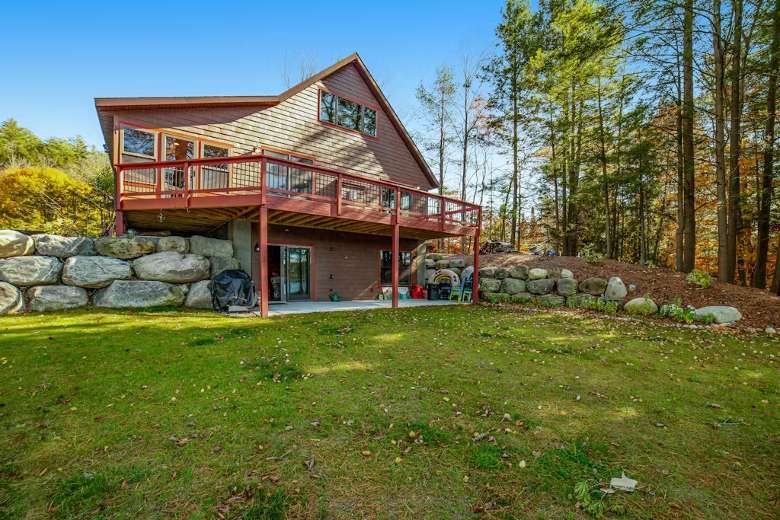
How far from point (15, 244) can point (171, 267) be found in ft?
9.36

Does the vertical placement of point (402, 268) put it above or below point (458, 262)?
below

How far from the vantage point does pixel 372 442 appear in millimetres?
2756

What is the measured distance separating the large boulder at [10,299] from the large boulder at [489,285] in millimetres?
12522

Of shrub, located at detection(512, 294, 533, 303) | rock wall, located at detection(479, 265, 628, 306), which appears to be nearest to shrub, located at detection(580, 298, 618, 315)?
rock wall, located at detection(479, 265, 628, 306)

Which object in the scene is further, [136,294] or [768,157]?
[768,157]

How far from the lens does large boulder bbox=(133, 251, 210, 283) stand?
26.8 ft

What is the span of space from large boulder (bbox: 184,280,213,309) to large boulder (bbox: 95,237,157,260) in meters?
1.41

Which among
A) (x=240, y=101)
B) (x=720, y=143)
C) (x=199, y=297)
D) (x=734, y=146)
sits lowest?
(x=199, y=297)

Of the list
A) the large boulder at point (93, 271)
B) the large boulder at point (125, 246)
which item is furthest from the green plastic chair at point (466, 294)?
the large boulder at point (93, 271)

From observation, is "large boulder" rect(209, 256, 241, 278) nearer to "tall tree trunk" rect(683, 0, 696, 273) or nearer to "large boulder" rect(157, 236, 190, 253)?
"large boulder" rect(157, 236, 190, 253)

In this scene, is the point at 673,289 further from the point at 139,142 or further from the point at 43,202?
the point at 43,202

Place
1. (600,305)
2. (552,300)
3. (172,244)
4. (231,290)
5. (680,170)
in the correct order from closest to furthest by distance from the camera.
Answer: (231,290), (172,244), (600,305), (552,300), (680,170)

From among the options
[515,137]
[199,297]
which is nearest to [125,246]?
[199,297]

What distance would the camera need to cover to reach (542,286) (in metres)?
11.5
